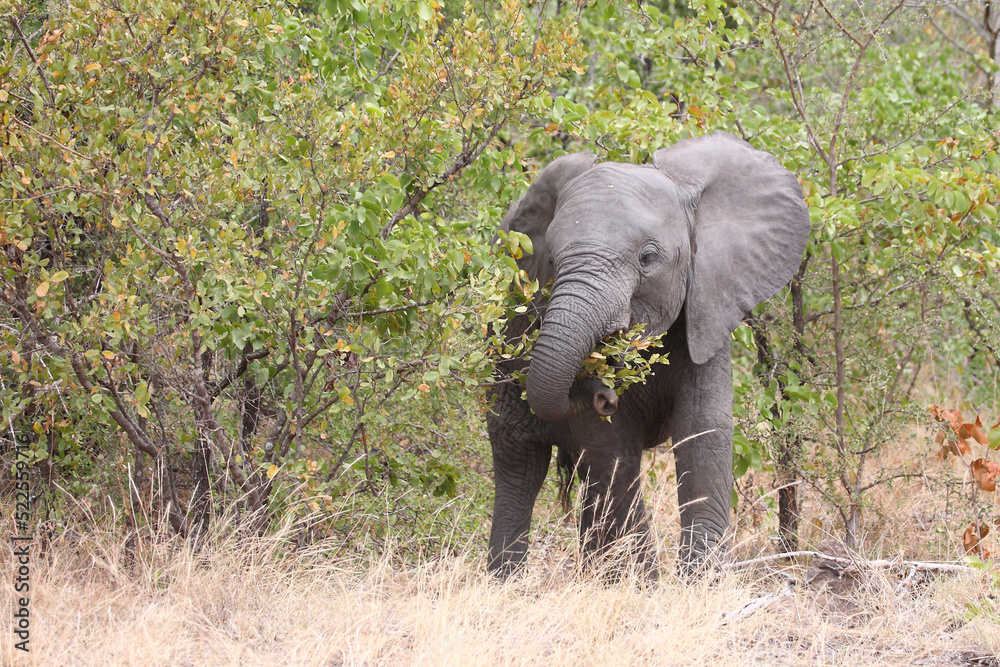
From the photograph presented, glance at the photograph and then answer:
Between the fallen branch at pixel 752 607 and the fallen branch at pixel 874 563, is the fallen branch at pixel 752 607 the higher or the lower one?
the lower one

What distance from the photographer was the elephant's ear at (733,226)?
18.5ft

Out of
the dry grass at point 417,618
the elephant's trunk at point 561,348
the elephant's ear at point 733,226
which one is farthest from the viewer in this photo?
the elephant's ear at point 733,226

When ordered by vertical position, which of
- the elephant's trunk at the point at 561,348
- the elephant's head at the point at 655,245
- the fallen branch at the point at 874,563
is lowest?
the fallen branch at the point at 874,563

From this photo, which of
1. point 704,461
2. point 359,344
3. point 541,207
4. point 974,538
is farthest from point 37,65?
point 974,538

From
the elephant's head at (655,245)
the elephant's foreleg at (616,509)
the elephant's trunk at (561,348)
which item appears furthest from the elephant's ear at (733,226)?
the elephant's foreleg at (616,509)

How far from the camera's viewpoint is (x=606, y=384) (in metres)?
5.17

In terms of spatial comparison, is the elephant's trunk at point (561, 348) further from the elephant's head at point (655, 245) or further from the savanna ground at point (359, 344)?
the savanna ground at point (359, 344)

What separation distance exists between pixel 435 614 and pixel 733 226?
2.69 m

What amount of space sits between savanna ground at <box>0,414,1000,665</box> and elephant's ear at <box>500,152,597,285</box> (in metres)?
1.66

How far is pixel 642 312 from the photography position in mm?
5449

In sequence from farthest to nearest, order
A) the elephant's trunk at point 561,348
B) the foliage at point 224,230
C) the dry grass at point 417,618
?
the elephant's trunk at point 561,348 < the foliage at point 224,230 < the dry grass at point 417,618

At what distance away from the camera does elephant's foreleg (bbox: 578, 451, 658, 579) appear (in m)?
5.76

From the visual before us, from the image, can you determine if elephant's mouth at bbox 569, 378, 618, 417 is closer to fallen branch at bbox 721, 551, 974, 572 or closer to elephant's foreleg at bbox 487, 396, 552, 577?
elephant's foreleg at bbox 487, 396, 552, 577

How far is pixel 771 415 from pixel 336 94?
3441 mm
